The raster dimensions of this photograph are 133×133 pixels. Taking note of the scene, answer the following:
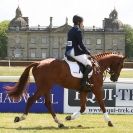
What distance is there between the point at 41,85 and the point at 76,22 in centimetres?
182

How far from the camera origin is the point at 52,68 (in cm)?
1489

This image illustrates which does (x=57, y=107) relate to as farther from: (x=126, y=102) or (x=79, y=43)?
(x=79, y=43)

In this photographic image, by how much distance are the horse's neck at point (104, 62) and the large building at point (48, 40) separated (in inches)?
4871

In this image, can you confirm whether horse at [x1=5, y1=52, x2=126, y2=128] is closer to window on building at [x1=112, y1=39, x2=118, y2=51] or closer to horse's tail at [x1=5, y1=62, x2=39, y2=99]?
horse's tail at [x1=5, y1=62, x2=39, y2=99]

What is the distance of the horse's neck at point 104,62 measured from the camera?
15.9m

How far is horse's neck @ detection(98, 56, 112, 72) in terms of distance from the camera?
15.9 meters

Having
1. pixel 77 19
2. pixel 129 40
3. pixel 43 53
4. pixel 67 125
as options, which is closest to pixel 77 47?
pixel 77 19

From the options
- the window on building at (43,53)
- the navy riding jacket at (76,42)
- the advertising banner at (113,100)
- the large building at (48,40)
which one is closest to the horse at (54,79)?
the navy riding jacket at (76,42)

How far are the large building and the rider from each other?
12448 centimetres

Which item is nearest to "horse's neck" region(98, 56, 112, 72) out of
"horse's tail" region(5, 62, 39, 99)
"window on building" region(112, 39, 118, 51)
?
"horse's tail" region(5, 62, 39, 99)

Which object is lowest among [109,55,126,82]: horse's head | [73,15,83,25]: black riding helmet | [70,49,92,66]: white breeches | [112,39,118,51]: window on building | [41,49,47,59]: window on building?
[41,49,47,59]: window on building

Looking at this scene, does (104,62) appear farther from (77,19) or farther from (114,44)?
(114,44)

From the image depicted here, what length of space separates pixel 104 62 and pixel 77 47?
1.26 m

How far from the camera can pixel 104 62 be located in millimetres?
15930
